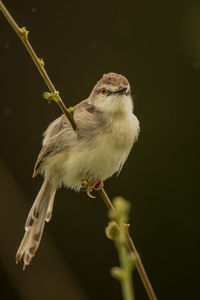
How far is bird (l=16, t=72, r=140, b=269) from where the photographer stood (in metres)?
3.83

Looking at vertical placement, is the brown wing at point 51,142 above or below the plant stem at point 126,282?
below

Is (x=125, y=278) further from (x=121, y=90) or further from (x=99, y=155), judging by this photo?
(x=121, y=90)

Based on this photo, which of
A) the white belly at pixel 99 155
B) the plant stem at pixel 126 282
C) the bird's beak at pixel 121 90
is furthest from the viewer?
the bird's beak at pixel 121 90

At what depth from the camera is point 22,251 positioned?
151 inches

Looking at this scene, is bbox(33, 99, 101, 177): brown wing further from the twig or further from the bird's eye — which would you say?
the twig

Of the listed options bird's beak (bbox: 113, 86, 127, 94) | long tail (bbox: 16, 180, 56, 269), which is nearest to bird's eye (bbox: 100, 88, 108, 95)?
bird's beak (bbox: 113, 86, 127, 94)

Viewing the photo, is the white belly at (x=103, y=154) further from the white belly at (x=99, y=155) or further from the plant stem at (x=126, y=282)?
the plant stem at (x=126, y=282)

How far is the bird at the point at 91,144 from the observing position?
3826 millimetres

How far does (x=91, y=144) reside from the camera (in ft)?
12.5

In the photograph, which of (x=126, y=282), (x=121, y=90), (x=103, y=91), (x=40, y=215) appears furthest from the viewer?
(x=40, y=215)

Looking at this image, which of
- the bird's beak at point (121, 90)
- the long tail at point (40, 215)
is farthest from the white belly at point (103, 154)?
the long tail at point (40, 215)

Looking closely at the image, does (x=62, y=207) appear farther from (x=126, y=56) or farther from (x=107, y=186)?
(x=126, y=56)

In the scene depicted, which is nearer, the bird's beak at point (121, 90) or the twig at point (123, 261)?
the twig at point (123, 261)

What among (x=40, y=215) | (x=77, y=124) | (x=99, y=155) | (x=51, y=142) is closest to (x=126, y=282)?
(x=99, y=155)
